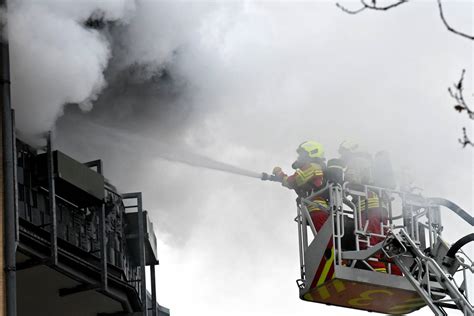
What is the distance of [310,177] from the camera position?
1282cm

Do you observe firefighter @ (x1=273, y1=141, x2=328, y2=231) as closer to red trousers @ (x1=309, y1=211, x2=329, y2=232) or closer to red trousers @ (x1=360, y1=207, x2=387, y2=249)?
red trousers @ (x1=309, y1=211, x2=329, y2=232)

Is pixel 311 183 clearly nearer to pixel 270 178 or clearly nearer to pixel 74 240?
pixel 270 178

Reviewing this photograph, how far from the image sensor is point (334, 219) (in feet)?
39.7

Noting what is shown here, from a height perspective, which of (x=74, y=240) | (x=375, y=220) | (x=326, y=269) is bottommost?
(x=326, y=269)

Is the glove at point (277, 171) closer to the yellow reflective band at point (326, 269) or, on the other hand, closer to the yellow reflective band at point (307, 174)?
the yellow reflective band at point (307, 174)

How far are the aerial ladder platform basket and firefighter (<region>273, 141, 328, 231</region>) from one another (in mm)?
81

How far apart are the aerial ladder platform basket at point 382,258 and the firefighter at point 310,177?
8 centimetres

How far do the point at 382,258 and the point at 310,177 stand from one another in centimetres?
137

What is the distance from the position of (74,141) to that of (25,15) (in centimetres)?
317

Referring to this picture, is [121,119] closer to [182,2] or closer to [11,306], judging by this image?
[182,2]

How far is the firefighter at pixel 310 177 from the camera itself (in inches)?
497

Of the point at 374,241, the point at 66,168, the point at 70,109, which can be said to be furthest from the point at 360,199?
the point at 70,109

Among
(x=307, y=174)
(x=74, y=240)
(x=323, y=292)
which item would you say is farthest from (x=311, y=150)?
(x=74, y=240)

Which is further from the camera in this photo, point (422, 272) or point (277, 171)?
point (277, 171)
